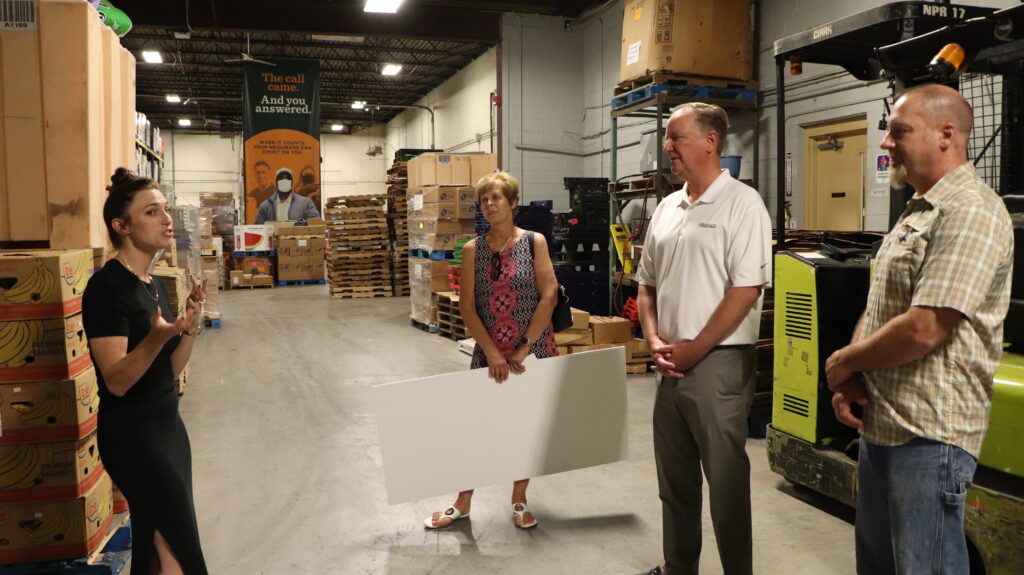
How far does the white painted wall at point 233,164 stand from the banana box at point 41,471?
2978 cm

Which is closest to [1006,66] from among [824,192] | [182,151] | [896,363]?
[896,363]

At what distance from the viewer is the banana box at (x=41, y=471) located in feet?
9.86

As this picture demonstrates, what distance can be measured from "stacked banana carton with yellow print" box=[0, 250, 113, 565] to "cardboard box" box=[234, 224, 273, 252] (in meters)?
16.5

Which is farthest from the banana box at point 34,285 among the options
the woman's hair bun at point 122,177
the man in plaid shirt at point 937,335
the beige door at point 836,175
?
the beige door at point 836,175

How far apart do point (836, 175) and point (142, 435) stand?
25.4 feet

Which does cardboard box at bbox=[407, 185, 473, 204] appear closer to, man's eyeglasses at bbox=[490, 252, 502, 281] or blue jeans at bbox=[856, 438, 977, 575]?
man's eyeglasses at bbox=[490, 252, 502, 281]

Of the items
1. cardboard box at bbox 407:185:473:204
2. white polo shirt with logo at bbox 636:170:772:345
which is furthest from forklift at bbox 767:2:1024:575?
cardboard box at bbox 407:185:473:204

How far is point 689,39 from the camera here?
27.9 feet

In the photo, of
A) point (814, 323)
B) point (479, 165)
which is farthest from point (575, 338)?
point (479, 165)

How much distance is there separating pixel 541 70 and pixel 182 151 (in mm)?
22285

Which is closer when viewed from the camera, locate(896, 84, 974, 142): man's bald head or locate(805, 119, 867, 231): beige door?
locate(896, 84, 974, 142): man's bald head

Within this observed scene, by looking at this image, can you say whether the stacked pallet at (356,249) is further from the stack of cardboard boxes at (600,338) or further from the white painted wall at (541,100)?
the stack of cardboard boxes at (600,338)

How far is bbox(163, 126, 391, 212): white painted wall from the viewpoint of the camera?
1220 inches

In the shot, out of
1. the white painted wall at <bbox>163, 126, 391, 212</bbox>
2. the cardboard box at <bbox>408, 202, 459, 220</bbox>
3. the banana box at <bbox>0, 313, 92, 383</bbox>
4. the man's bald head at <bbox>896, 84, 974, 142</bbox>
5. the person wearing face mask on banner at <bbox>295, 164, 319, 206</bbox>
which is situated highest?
the white painted wall at <bbox>163, 126, 391, 212</bbox>
